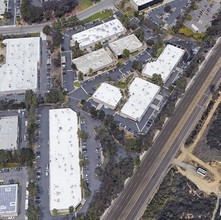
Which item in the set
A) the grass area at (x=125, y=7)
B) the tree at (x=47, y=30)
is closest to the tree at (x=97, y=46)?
the tree at (x=47, y=30)

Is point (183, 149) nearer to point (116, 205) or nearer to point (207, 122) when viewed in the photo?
point (207, 122)

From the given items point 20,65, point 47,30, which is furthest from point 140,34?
point 20,65

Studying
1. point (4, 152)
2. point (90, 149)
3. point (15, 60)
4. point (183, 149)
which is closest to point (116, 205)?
point (90, 149)

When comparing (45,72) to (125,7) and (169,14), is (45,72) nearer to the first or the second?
(125,7)

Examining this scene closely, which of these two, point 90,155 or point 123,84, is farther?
point 123,84

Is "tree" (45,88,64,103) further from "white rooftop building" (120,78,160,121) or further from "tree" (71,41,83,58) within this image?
"white rooftop building" (120,78,160,121)

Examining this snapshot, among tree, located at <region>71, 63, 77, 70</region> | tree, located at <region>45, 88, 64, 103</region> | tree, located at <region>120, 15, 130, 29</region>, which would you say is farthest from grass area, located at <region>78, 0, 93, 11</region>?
tree, located at <region>45, 88, 64, 103</region>

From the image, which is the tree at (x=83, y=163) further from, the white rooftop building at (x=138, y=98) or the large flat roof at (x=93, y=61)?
the large flat roof at (x=93, y=61)
